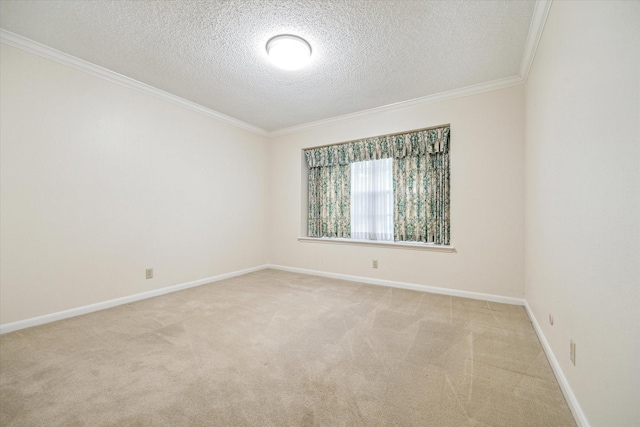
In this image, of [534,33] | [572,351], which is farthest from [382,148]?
[572,351]

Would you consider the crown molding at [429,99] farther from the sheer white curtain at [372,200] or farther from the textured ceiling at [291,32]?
the sheer white curtain at [372,200]

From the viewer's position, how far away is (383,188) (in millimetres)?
4152

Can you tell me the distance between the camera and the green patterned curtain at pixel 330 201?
4539 millimetres

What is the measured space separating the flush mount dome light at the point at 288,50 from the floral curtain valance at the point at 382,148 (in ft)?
6.22

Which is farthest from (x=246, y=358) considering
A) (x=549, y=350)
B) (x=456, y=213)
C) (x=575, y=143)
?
(x=456, y=213)

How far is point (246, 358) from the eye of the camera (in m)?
1.94

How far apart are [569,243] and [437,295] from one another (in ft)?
6.79

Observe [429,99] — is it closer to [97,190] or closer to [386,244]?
[386,244]

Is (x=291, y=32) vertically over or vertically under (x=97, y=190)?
over

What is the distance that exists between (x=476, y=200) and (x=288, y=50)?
2.79m

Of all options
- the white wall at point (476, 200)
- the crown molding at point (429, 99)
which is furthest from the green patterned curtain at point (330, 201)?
the crown molding at point (429, 99)

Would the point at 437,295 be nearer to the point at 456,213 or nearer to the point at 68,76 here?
the point at 456,213

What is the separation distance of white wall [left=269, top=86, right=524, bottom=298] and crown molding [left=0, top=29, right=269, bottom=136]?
2.48m

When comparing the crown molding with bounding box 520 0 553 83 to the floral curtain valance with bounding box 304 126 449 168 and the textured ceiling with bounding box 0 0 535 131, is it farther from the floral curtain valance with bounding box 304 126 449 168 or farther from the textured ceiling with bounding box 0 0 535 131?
the floral curtain valance with bounding box 304 126 449 168
